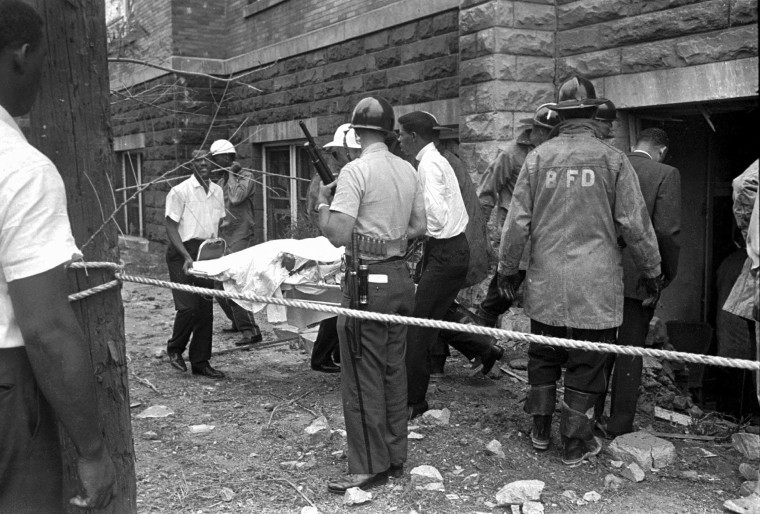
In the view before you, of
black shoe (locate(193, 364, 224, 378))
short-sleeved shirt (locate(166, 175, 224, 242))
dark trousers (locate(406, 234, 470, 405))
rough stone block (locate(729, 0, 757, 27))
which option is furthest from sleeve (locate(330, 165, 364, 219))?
rough stone block (locate(729, 0, 757, 27))

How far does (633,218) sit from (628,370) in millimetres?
1154

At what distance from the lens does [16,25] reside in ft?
6.69

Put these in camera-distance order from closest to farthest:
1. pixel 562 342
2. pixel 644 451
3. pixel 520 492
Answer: pixel 562 342, pixel 520 492, pixel 644 451

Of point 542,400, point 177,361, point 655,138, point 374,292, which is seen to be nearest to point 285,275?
point 177,361

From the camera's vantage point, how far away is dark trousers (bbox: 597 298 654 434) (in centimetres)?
491

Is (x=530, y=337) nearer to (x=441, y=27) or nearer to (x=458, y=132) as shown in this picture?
(x=458, y=132)

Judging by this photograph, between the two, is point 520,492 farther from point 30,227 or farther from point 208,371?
point 208,371

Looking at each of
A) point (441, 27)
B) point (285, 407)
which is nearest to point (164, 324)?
point (285, 407)

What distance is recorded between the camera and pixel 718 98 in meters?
5.84

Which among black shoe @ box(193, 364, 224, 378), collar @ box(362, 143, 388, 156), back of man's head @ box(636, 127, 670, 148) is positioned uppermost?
back of man's head @ box(636, 127, 670, 148)

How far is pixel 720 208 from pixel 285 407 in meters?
4.98

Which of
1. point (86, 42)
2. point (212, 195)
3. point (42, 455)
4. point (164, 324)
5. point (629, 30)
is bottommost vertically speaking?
point (164, 324)

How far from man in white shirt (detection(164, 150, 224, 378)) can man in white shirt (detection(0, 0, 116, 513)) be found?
14.4 feet

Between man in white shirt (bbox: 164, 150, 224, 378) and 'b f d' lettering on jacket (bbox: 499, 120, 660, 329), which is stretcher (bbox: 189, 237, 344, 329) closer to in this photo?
man in white shirt (bbox: 164, 150, 224, 378)
